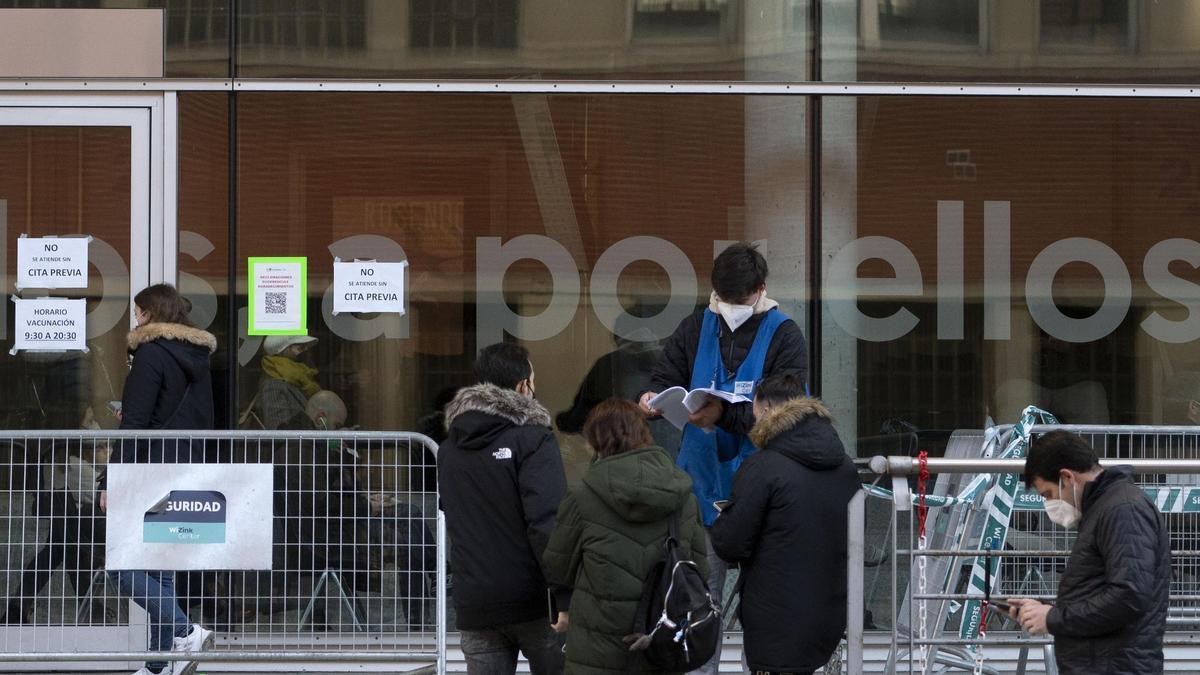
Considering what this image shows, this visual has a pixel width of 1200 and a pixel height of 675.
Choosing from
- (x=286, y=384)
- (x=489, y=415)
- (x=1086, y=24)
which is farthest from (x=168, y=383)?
(x=1086, y=24)

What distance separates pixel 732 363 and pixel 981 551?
1418 mm

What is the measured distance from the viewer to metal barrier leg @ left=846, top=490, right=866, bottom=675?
18.2 ft

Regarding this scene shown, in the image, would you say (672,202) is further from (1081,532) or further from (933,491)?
(1081,532)

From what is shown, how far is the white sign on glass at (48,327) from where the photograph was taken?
330 inches

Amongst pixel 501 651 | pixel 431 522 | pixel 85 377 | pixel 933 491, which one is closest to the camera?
pixel 501 651

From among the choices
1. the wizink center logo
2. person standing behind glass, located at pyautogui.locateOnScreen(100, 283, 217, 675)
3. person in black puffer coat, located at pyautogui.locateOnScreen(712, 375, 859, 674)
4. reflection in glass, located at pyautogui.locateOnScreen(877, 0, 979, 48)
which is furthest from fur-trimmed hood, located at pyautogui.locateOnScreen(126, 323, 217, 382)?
reflection in glass, located at pyautogui.locateOnScreen(877, 0, 979, 48)

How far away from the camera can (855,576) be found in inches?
220

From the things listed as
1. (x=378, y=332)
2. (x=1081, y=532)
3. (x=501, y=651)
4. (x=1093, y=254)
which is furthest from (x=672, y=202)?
(x=1081, y=532)

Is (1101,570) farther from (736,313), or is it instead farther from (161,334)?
(161,334)

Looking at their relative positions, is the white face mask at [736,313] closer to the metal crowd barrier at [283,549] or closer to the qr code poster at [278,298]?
the metal crowd barrier at [283,549]

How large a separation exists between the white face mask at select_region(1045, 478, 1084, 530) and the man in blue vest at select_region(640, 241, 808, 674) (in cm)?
138

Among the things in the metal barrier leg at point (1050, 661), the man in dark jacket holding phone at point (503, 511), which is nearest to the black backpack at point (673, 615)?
the man in dark jacket holding phone at point (503, 511)

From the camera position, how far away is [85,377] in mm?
8383

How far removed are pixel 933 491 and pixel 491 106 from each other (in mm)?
3205
